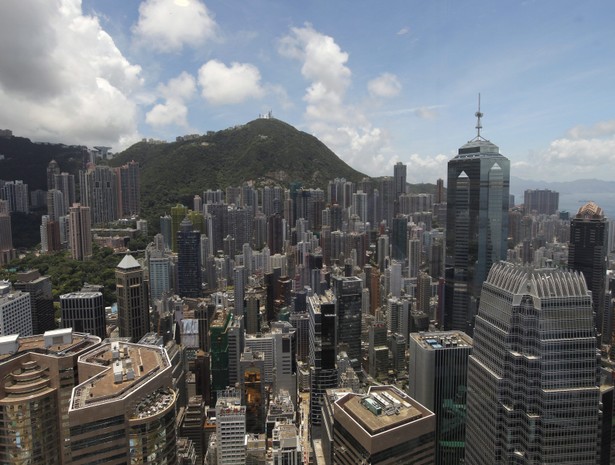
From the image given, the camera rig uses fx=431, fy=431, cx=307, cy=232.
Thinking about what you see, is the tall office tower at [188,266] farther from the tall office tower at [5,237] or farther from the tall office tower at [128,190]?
the tall office tower at [128,190]

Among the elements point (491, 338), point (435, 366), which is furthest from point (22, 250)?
point (491, 338)

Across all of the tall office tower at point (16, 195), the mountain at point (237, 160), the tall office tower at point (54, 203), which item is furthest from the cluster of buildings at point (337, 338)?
the tall office tower at point (16, 195)

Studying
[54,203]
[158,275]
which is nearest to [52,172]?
[54,203]

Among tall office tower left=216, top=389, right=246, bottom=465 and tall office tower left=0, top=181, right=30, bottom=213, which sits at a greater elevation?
tall office tower left=0, top=181, right=30, bottom=213

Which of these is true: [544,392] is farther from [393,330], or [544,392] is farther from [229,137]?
[229,137]

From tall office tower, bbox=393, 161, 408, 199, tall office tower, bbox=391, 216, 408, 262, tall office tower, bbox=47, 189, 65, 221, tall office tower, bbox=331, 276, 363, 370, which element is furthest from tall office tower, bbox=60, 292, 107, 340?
tall office tower, bbox=393, 161, 408, 199

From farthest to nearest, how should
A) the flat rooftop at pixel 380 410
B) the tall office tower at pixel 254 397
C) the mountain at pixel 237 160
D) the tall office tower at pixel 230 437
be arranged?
1. the mountain at pixel 237 160
2. the tall office tower at pixel 254 397
3. the tall office tower at pixel 230 437
4. the flat rooftop at pixel 380 410

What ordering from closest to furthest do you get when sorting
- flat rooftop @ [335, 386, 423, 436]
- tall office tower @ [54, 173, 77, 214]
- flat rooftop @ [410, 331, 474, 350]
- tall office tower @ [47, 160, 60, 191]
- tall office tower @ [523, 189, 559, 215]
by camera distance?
flat rooftop @ [335, 386, 423, 436] → flat rooftop @ [410, 331, 474, 350] → tall office tower @ [523, 189, 559, 215] → tall office tower @ [47, 160, 60, 191] → tall office tower @ [54, 173, 77, 214]

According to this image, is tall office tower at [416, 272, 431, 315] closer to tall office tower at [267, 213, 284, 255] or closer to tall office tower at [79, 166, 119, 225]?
tall office tower at [267, 213, 284, 255]
